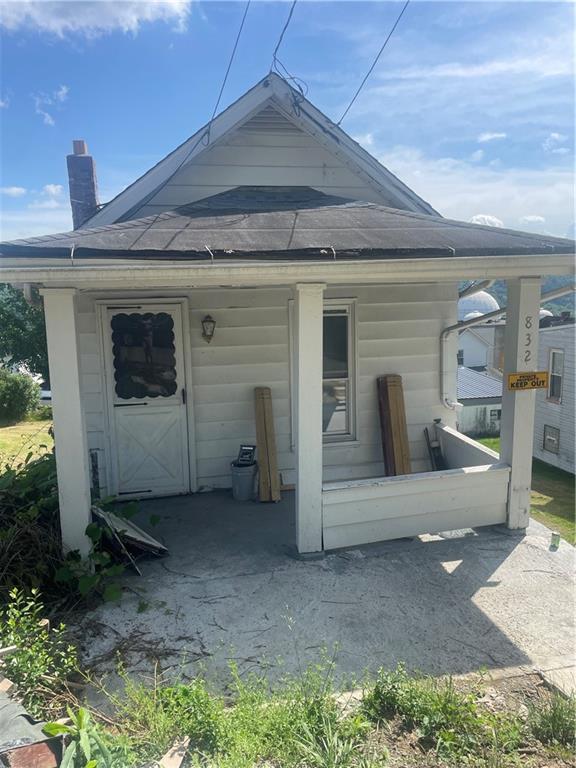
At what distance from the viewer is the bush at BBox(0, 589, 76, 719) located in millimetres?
2926

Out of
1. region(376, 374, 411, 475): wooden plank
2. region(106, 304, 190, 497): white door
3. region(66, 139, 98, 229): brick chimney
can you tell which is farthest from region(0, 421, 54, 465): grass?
region(376, 374, 411, 475): wooden plank

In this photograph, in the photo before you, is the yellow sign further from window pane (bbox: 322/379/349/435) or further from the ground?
window pane (bbox: 322/379/349/435)

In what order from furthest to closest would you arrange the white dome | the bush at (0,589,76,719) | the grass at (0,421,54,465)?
the white dome < the grass at (0,421,54,465) < the bush at (0,589,76,719)

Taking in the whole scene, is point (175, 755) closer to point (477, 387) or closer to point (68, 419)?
point (68, 419)

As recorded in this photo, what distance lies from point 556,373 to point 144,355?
13555 millimetres

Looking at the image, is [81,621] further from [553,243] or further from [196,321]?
[553,243]

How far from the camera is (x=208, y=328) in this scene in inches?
232

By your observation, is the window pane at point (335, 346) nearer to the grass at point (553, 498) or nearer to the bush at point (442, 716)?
the bush at point (442, 716)

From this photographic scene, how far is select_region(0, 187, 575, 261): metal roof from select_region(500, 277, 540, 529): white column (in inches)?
20.9

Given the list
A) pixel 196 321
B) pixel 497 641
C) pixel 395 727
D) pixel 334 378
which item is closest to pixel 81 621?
pixel 395 727

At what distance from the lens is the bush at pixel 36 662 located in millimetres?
2926

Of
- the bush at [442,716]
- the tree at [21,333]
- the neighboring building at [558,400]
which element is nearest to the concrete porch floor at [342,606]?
the bush at [442,716]

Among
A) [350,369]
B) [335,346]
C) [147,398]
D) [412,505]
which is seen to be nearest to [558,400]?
[350,369]

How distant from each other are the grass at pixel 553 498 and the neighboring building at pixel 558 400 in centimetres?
44
